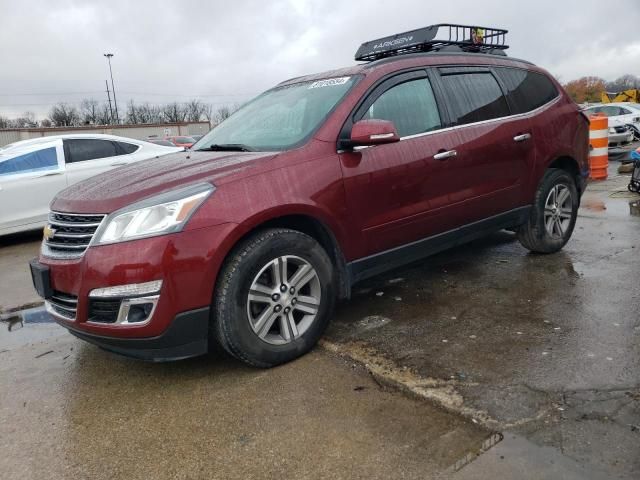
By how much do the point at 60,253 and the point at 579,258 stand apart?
14.6ft

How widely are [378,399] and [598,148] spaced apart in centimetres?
932

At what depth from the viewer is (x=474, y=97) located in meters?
4.36

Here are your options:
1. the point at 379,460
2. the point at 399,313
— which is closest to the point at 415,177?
the point at 399,313

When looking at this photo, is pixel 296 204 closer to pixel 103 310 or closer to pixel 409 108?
pixel 103 310

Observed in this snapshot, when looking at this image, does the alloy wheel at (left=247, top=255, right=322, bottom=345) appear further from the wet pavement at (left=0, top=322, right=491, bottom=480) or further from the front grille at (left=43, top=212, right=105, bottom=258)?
the front grille at (left=43, top=212, right=105, bottom=258)

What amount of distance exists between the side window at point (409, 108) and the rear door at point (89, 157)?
570 cm

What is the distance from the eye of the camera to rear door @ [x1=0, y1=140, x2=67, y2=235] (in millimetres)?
7574

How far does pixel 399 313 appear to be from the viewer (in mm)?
3982

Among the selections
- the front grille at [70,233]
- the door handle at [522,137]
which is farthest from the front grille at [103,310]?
the door handle at [522,137]

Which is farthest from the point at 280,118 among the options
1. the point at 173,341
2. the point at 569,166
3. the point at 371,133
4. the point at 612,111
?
the point at 612,111

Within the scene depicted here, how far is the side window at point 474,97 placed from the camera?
4.18 meters

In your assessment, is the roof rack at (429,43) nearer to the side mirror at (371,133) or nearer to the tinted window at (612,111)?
the side mirror at (371,133)

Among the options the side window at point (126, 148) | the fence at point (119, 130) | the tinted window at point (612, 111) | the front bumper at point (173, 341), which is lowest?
the front bumper at point (173, 341)

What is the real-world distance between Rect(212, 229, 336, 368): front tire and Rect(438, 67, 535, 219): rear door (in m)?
1.49
